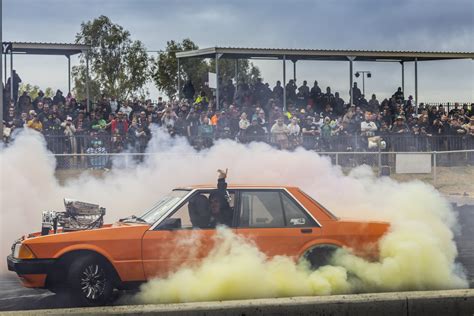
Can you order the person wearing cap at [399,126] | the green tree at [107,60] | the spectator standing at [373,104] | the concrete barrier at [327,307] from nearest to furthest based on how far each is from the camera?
the concrete barrier at [327,307] → the person wearing cap at [399,126] → the spectator standing at [373,104] → the green tree at [107,60]

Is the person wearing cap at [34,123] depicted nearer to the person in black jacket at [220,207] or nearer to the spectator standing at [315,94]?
the spectator standing at [315,94]

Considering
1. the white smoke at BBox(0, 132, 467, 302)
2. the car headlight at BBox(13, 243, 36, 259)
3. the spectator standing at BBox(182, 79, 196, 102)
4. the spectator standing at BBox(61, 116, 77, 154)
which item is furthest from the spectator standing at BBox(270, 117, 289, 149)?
the car headlight at BBox(13, 243, 36, 259)

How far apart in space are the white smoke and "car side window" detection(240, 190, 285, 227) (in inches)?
11.8

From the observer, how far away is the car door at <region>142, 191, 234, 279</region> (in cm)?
680

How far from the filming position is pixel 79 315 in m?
5.11

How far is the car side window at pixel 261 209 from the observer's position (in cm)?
707

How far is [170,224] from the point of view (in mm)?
6910

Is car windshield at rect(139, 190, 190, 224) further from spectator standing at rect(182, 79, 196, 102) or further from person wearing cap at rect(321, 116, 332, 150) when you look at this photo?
spectator standing at rect(182, 79, 196, 102)

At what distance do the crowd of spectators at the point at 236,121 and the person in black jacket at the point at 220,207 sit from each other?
7.17 meters

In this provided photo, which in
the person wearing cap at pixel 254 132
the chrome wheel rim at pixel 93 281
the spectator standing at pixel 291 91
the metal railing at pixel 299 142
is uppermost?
the spectator standing at pixel 291 91

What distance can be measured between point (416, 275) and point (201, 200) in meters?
2.24

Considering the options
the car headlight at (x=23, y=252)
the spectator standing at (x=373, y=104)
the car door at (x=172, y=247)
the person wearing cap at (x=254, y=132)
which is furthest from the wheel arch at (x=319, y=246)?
the spectator standing at (x=373, y=104)

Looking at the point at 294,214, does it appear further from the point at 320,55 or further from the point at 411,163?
the point at 320,55

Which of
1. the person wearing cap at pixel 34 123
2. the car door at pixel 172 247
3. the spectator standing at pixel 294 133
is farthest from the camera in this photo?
the spectator standing at pixel 294 133
